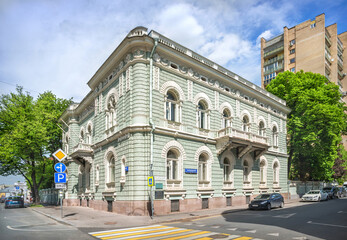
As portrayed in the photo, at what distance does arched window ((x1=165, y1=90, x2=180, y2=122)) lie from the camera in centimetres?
2200

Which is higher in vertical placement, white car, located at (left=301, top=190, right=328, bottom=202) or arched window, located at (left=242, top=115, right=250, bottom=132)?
arched window, located at (left=242, top=115, right=250, bottom=132)

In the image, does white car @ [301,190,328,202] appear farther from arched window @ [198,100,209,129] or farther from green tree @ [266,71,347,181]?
arched window @ [198,100,209,129]

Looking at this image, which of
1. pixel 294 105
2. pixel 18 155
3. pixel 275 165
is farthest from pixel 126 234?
pixel 294 105

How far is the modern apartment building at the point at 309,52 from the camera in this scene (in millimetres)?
63281

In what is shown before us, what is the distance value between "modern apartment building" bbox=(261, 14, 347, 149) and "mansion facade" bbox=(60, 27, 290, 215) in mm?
40473

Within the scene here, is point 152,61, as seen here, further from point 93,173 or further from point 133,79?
point 93,173

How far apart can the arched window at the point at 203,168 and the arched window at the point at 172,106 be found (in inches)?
166

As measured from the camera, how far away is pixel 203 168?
2394cm

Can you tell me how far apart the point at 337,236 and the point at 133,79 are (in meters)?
15.5

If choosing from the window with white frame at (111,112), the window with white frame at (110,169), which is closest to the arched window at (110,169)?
the window with white frame at (110,169)

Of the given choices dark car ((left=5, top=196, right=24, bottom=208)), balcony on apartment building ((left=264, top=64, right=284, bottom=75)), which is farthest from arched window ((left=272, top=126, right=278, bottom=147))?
balcony on apartment building ((left=264, top=64, right=284, bottom=75))

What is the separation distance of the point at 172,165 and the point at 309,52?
56999 mm

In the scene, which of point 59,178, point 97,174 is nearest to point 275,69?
point 97,174

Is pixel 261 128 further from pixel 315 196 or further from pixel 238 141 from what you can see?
pixel 315 196
